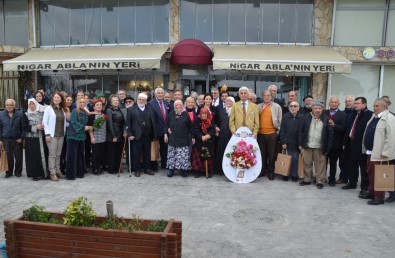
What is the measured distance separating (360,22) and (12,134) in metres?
11.4

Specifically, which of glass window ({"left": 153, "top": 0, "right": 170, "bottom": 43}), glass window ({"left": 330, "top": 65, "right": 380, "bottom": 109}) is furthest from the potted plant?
glass window ({"left": 330, "top": 65, "right": 380, "bottom": 109})

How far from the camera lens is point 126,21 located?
1377 cm

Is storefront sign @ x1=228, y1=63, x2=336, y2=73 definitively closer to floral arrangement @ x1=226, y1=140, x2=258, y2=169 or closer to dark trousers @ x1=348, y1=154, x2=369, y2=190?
floral arrangement @ x1=226, y1=140, x2=258, y2=169

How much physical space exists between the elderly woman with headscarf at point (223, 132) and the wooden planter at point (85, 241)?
449 centimetres

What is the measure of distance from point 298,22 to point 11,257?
11765 mm

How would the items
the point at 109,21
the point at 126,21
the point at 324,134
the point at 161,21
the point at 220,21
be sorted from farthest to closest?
the point at 109,21, the point at 126,21, the point at 161,21, the point at 220,21, the point at 324,134

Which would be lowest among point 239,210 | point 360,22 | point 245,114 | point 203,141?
point 239,210

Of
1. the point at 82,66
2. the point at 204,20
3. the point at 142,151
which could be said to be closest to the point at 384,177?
the point at 142,151

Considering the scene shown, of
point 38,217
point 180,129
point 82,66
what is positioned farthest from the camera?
point 82,66

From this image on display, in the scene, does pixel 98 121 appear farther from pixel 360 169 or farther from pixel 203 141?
pixel 360 169

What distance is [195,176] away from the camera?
8.34 meters

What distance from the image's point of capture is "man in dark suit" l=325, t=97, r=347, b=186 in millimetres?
7543

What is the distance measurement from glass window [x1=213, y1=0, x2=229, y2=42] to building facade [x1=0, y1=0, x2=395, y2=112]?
35mm

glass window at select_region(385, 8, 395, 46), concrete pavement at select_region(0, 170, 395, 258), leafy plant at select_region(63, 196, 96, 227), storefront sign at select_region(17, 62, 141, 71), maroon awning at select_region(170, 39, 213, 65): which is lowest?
concrete pavement at select_region(0, 170, 395, 258)
